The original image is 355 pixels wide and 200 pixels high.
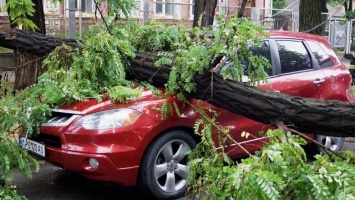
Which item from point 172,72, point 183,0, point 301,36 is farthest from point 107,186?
point 183,0

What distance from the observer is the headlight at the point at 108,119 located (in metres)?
4.57

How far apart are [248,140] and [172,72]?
1252mm

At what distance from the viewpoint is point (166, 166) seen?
4.86m

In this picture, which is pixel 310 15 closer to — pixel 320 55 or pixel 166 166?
pixel 320 55

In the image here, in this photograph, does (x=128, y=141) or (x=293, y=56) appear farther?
(x=293, y=56)

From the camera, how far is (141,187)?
475 centimetres

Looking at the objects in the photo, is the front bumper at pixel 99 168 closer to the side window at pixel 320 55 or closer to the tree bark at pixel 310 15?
the side window at pixel 320 55

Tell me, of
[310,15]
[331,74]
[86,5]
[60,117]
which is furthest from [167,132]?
[86,5]

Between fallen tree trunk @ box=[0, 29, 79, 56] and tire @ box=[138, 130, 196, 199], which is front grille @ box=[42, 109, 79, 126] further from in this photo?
fallen tree trunk @ box=[0, 29, 79, 56]

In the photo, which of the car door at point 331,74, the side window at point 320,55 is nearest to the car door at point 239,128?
the car door at point 331,74

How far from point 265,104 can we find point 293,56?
2298 millimetres

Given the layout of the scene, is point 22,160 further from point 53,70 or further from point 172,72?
point 172,72

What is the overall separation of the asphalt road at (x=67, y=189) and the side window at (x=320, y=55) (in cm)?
270

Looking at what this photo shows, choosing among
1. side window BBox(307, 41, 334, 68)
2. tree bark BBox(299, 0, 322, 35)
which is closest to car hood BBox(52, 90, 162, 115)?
side window BBox(307, 41, 334, 68)
